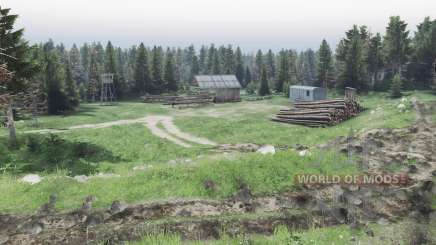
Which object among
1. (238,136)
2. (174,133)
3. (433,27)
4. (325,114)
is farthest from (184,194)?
(433,27)

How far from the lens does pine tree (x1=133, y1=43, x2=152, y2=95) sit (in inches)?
3479

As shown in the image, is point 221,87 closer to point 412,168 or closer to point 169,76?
point 169,76

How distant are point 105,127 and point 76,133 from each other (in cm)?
421

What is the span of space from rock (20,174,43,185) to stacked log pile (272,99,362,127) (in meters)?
26.8

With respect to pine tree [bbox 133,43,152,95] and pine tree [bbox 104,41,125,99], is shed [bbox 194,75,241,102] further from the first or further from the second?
pine tree [bbox 133,43,152,95]

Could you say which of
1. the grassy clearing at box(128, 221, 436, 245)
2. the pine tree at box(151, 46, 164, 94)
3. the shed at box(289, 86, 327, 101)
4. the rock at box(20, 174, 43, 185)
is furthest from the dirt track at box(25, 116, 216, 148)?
the pine tree at box(151, 46, 164, 94)

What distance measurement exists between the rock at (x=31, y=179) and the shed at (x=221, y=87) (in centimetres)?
4622

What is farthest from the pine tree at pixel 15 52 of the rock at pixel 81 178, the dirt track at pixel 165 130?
the rock at pixel 81 178

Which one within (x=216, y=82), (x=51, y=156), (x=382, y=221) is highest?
(x=216, y=82)

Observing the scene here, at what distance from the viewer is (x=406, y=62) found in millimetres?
77250

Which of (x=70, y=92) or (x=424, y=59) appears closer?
(x=70, y=92)

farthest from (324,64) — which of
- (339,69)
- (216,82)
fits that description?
(216,82)

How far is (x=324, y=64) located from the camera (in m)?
84.5

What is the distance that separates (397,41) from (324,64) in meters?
17.0
